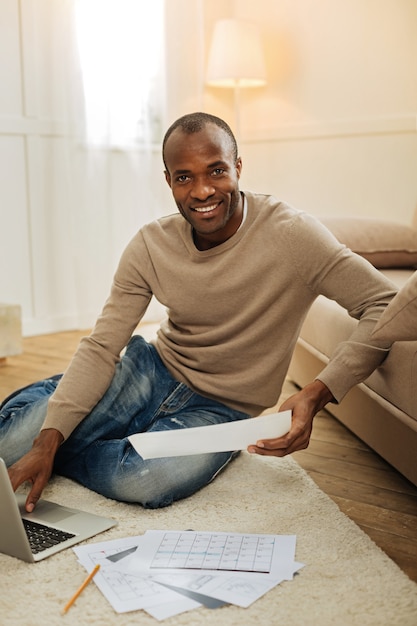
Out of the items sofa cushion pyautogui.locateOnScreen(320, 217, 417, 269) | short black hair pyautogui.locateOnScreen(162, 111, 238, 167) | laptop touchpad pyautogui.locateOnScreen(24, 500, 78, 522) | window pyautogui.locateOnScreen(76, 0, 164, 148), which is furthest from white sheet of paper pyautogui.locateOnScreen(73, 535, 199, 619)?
window pyautogui.locateOnScreen(76, 0, 164, 148)

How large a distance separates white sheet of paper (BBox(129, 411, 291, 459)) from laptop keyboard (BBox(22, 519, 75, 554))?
0.22 meters

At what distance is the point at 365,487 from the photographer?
1713 millimetres

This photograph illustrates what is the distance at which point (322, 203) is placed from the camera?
370 centimetres

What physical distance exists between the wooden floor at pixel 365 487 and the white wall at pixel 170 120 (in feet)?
3.94

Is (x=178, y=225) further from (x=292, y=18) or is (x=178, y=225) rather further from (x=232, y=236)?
(x=292, y=18)

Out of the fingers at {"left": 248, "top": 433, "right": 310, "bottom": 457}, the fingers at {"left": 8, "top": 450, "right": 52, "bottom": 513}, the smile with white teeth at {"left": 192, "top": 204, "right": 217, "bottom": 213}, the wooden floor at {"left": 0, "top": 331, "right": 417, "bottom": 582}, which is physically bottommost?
the wooden floor at {"left": 0, "top": 331, "right": 417, "bottom": 582}

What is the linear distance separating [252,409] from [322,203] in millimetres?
2180

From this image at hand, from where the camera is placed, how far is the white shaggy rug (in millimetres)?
1113

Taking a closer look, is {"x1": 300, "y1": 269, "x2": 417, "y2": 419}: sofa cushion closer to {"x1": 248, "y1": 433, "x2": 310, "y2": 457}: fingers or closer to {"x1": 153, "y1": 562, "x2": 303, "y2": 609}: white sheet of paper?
{"x1": 248, "y1": 433, "x2": 310, "y2": 457}: fingers

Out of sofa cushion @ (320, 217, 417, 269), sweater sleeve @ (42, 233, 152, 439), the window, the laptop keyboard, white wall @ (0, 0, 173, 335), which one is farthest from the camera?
the window

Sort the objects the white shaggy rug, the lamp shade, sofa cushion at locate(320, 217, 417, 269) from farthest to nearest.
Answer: the lamp shade → sofa cushion at locate(320, 217, 417, 269) → the white shaggy rug

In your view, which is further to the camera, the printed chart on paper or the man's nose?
the man's nose

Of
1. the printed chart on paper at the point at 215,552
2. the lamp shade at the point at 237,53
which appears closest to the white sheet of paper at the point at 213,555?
the printed chart on paper at the point at 215,552

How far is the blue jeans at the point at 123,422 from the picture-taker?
1.58 metres
